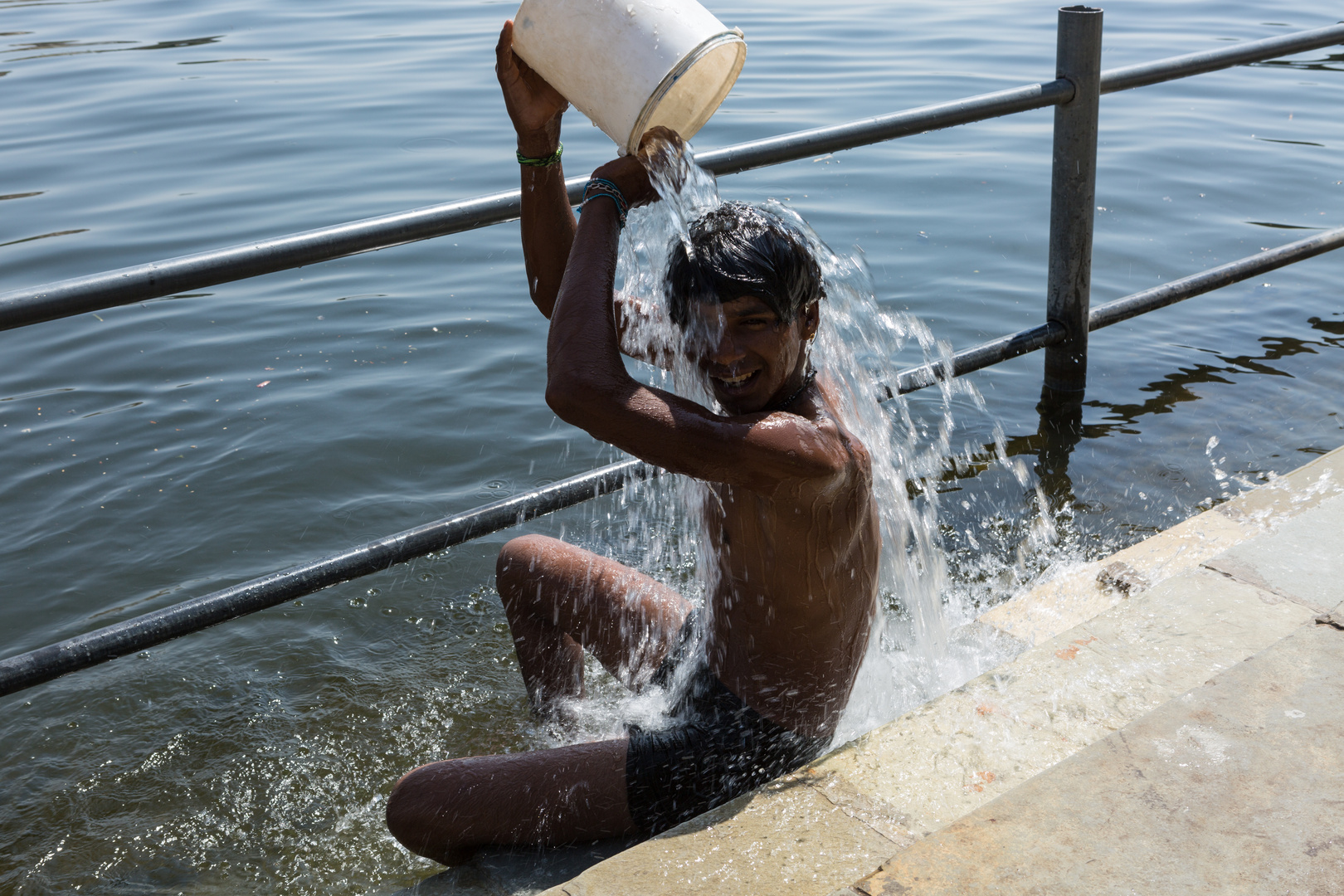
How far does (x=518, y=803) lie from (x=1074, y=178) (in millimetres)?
2703

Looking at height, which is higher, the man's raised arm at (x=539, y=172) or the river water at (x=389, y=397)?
the man's raised arm at (x=539, y=172)

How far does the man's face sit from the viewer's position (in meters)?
1.92

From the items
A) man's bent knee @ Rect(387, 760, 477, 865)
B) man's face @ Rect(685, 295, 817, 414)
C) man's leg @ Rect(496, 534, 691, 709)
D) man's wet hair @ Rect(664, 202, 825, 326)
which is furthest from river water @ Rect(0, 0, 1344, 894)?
man's wet hair @ Rect(664, 202, 825, 326)

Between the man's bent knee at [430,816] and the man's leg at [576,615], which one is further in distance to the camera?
the man's leg at [576,615]

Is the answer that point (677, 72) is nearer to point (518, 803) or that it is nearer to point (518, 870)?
point (518, 803)

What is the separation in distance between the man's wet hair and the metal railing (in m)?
0.50

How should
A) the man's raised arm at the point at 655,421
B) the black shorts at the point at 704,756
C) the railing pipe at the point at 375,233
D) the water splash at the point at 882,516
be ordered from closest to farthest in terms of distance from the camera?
the man's raised arm at the point at 655,421, the railing pipe at the point at 375,233, the black shorts at the point at 704,756, the water splash at the point at 882,516

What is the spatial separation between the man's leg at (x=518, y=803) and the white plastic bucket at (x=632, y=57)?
1080 mm

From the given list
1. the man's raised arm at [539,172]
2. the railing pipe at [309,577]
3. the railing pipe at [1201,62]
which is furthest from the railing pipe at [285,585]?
the railing pipe at [1201,62]

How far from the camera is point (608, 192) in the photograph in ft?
6.52

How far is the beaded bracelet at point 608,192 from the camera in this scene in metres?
1.99

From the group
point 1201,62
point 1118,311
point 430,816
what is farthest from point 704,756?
point 1201,62

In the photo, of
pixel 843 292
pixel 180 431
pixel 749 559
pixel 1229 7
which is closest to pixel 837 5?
pixel 1229 7

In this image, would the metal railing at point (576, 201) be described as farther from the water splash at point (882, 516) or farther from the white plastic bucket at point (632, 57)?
the white plastic bucket at point (632, 57)
